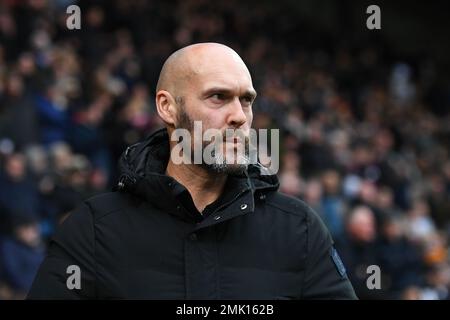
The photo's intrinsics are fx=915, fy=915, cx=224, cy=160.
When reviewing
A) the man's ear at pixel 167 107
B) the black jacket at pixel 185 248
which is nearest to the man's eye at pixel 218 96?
the man's ear at pixel 167 107

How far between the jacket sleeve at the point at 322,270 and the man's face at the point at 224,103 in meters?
0.31

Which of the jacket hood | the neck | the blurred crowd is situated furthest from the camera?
the blurred crowd

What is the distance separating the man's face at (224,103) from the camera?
2834 millimetres

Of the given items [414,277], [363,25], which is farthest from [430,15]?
[414,277]

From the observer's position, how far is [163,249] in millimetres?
2721

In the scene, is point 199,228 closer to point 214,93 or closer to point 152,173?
point 152,173

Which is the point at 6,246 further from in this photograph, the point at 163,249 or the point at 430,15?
the point at 430,15

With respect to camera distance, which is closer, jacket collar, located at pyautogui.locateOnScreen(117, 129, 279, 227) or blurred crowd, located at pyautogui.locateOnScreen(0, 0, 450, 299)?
jacket collar, located at pyautogui.locateOnScreen(117, 129, 279, 227)

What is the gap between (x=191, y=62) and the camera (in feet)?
9.56

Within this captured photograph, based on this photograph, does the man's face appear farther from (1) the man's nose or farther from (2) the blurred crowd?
(2) the blurred crowd

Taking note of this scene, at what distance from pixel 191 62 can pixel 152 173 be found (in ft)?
1.25

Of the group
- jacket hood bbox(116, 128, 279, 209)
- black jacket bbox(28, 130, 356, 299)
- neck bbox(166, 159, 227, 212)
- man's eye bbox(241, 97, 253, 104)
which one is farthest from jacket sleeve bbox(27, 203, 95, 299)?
man's eye bbox(241, 97, 253, 104)

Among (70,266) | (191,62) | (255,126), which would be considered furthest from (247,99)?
(255,126)

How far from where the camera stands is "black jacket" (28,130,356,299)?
268 centimetres
